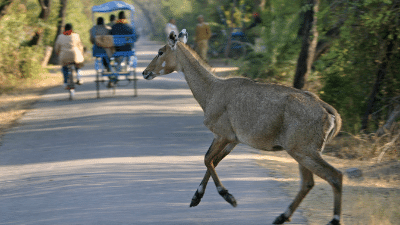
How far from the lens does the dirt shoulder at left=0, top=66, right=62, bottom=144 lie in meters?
14.3

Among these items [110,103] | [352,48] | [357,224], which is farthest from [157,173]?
[110,103]

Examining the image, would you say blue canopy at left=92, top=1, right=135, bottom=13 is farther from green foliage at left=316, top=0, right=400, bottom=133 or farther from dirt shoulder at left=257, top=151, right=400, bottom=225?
dirt shoulder at left=257, top=151, right=400, bottom=225

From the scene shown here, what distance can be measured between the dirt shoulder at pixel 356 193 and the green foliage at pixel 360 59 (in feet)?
7.29

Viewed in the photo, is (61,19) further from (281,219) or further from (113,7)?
(281,219)

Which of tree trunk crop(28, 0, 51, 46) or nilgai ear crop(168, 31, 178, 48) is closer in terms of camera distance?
nilgai ear crop(168, 31, 178, 48)

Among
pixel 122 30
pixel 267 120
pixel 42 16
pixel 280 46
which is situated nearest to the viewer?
pixel 267 120

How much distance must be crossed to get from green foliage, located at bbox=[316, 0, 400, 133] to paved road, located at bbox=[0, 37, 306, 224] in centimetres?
282

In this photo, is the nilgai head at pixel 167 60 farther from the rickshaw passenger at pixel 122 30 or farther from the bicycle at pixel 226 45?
the bicycle at pixel 226 45

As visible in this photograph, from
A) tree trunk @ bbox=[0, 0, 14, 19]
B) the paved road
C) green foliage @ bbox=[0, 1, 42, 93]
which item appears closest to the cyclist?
the paved road

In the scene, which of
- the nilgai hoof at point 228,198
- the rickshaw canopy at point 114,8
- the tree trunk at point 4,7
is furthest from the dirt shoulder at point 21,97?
the nilgai hoof at point 228,198

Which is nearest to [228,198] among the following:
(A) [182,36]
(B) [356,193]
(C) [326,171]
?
(C) [326,171]

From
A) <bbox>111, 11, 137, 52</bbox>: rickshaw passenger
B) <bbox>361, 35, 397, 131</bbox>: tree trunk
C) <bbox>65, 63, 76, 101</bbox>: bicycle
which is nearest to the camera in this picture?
<bbox>361, 35, 397, 131</bbox>: tree trunk

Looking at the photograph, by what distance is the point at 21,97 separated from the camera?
60.9ft

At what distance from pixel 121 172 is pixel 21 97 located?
11216mm
